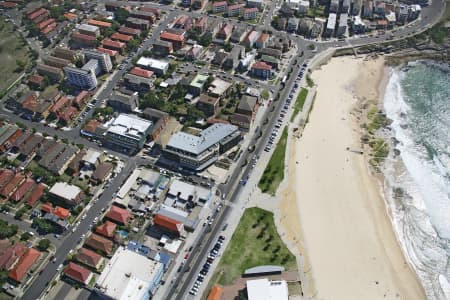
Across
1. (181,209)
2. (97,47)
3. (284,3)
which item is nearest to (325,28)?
(284,3)

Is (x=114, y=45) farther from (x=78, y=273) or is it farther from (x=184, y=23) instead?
(x=78, y=273)

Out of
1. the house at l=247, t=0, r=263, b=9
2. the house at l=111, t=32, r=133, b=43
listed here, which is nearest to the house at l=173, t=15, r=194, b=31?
the house at l=111, t=32, r=133, b=43

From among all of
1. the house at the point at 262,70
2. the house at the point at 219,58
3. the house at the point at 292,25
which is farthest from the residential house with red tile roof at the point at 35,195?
the house at the point at 292,25

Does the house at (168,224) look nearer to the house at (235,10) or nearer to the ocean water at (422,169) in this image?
the ocean water at (422,169)

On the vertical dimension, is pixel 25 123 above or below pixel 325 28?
below

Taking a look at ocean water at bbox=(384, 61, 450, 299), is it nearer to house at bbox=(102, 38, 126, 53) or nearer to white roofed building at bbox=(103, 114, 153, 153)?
white roofed building at bbox=(103, 114, 153, 153)

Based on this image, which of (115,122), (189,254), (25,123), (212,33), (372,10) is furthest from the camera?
(372,10)

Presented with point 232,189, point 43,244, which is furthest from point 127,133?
point 43,244

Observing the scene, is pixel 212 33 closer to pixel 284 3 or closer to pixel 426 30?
pixel 284 3
